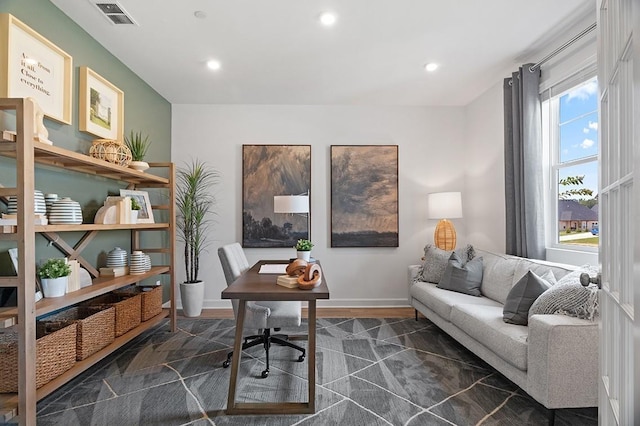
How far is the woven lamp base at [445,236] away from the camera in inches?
166

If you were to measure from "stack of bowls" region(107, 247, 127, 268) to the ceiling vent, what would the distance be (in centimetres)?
184

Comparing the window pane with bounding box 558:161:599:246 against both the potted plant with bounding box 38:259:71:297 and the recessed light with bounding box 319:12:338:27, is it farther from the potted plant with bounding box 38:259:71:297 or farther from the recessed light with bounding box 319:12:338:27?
the potted plant with bounding box 38:259:71:297

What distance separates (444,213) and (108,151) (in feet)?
11.2

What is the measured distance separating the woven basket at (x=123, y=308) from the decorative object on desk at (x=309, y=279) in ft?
5.47

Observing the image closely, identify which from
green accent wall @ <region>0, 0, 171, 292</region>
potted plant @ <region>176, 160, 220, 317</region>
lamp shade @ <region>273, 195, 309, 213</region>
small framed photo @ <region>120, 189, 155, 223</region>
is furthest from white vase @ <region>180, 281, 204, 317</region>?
lamp shade @ <region>273, 195, 309, 213</region>

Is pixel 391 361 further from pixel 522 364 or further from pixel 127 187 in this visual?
pixel 127 187

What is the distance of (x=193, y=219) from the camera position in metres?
4.27

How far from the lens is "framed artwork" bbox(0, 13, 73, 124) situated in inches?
81.4

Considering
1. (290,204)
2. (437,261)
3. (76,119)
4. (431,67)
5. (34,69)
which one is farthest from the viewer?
A: (437,261)

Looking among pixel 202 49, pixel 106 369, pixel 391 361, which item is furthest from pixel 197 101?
pixel 391 361

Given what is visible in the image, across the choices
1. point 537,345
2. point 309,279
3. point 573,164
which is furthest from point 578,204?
point 309,279

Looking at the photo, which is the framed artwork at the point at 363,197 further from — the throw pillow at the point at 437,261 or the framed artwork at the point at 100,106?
the framed artwork at the point at 100,106

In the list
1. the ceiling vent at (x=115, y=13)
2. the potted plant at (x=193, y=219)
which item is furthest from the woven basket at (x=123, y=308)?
the ceiling vent at (x=115, y=13)

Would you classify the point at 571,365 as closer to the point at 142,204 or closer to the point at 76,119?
the point at 142,204
